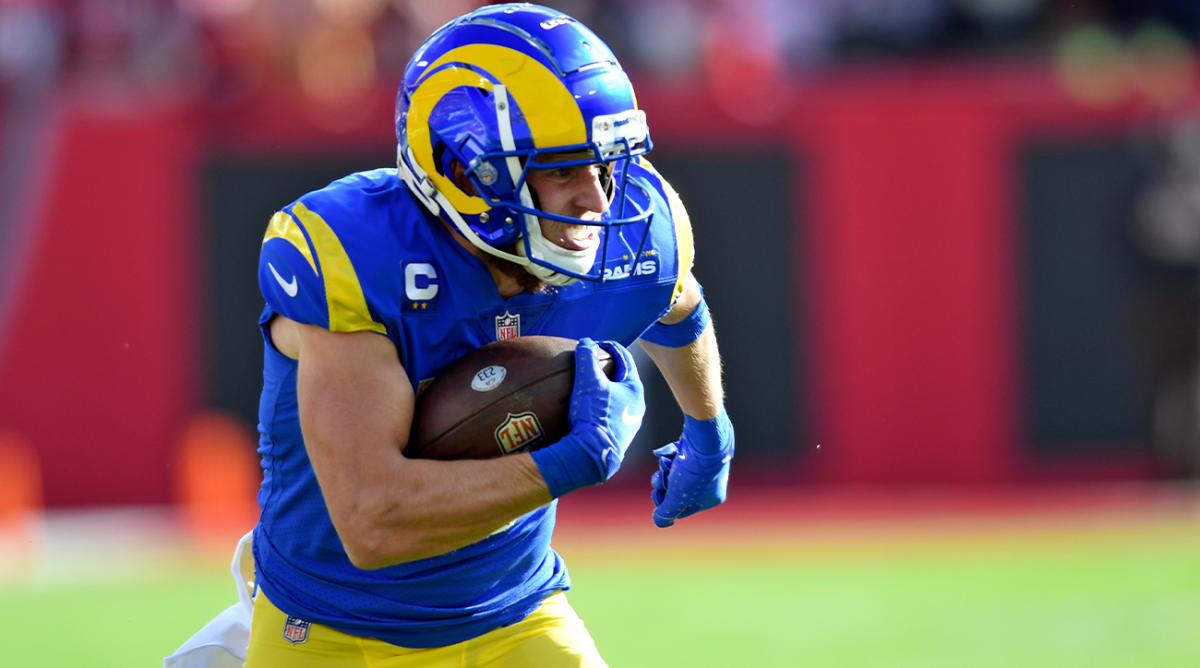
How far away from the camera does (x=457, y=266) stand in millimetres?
3488

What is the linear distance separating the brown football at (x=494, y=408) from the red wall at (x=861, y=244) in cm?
776

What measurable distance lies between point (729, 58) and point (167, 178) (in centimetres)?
353

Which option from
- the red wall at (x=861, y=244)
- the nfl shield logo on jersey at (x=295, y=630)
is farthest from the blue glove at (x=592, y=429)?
the red wall at (x=861, y=244)

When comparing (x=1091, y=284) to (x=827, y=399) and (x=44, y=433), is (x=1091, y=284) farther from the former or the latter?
(x=44, y=433)

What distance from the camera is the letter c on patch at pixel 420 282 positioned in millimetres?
3363

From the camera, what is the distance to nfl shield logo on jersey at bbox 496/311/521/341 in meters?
3.54

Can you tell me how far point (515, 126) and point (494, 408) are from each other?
0.54m

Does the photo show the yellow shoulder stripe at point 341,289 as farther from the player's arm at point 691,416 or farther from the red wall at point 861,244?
the red wall at point 861,244

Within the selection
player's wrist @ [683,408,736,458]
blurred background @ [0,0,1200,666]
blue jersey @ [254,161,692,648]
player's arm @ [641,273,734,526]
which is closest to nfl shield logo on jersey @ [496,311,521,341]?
blue jersey @ [254,161,692,648]

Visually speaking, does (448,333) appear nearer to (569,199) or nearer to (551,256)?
(551,256)

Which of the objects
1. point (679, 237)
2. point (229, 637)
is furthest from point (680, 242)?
point (229, 637)

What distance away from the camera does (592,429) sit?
325 centimetres

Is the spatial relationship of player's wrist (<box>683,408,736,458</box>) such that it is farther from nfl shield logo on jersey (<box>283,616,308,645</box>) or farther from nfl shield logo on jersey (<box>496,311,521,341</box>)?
nfl shield logo on jersey (<box>283,616,308,645</box>)

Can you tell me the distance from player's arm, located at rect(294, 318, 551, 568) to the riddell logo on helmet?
8 centimetres
